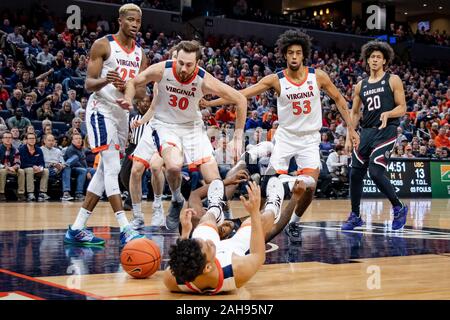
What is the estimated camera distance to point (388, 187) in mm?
8555

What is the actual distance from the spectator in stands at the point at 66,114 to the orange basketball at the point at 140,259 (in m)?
10.7

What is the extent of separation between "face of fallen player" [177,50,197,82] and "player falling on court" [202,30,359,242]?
1.36 metres

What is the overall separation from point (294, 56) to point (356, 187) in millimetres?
2425

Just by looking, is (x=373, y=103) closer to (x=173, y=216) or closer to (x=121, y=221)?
(x=173, y=216)

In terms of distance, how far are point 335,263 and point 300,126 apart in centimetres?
220

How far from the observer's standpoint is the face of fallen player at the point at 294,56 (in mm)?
7266

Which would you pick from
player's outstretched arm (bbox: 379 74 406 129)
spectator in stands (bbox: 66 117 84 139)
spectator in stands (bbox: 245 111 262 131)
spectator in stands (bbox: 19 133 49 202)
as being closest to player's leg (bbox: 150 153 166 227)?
player's outstretched arm (bbox: 379 74 406 129)

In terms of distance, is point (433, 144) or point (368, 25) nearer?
point (433, 144)

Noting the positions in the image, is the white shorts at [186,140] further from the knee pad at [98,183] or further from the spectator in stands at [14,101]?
the spectator in stands at [14,101]

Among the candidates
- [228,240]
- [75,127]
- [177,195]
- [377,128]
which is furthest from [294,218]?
[75,127]
